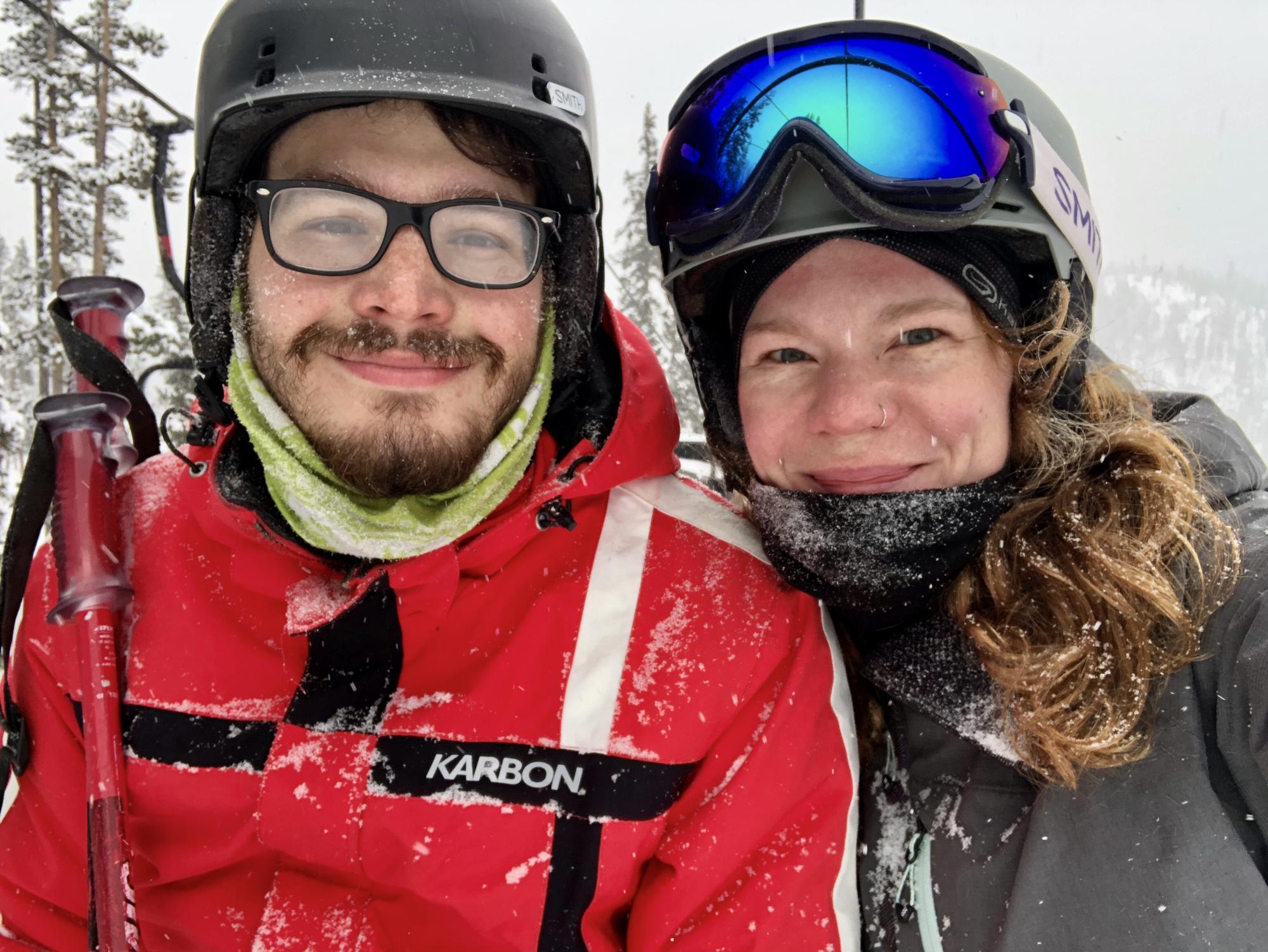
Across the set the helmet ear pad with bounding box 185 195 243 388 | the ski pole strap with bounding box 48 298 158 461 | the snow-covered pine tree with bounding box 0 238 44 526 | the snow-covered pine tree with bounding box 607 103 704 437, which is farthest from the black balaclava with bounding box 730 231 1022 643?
the snow-covered pine tree with bounding box 607 103 704 437

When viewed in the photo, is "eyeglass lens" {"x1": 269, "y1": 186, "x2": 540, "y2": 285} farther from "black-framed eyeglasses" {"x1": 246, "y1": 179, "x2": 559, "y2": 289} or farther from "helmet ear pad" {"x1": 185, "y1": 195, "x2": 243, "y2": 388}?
"helmet ear pad" {"x1": 185, "y1": 195, "x2": 243, "y2": 388}

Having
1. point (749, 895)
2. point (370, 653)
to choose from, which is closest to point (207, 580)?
point (370, 653)

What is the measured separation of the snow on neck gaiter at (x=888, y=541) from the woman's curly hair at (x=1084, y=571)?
0.08 meters

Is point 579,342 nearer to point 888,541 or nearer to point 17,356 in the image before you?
point 888,541

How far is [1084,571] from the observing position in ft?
5.50

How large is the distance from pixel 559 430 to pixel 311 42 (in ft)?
3.77

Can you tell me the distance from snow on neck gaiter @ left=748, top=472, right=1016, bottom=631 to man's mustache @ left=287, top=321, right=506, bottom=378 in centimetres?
87

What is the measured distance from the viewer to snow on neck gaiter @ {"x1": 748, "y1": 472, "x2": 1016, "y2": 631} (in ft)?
5.67

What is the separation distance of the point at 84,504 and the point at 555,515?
50.3 inches

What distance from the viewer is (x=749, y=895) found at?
5.58 feet

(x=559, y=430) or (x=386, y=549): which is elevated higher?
(x=559, y=430)

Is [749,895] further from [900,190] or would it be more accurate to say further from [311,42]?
[311,42]

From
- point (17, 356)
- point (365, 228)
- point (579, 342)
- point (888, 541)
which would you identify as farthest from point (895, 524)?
point (17, 356)

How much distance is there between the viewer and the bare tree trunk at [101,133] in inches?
634
